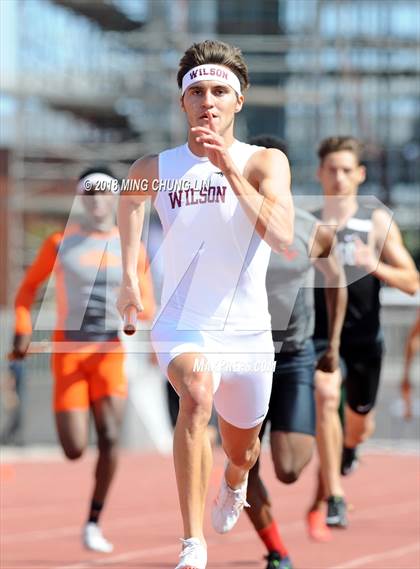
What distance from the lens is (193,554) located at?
17.7 feet

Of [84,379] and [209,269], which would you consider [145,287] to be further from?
[209,269]

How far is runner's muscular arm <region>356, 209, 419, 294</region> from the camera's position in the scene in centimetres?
846

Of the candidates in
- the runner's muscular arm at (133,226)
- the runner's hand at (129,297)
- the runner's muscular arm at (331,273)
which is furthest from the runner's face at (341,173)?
the runner's hand at (129,297)

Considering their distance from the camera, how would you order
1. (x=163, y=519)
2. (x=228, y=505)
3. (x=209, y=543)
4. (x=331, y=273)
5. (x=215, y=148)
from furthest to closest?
1. (x=163, y=519)
2. (x=209, y=543)
3. (x=331, y=273)
4. (x=228, y=505)
5. (x=215, y=148)

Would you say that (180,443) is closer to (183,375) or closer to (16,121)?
(183,375)

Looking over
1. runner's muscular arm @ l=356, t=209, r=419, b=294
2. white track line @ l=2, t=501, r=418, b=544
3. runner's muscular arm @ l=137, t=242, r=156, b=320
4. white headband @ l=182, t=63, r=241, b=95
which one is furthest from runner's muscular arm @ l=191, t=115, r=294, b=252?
white track line @ l=2, t=501, r=418, b=544

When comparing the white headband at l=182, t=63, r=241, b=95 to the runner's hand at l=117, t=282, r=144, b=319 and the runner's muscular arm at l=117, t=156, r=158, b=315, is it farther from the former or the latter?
the runner's hand at l=117, t=282, r=144, b=319

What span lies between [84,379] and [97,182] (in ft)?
4.05

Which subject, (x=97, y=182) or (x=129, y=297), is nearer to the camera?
(x=129, y=297)

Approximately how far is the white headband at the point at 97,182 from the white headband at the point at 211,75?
3292mm

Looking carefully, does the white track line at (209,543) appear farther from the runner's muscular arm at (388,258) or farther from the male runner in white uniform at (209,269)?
the male runner in white uniform at (209,269)

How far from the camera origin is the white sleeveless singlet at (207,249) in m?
→ 5.77

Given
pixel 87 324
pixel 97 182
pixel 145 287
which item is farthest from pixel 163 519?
pixel 97 182

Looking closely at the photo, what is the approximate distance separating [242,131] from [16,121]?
4989 mm
